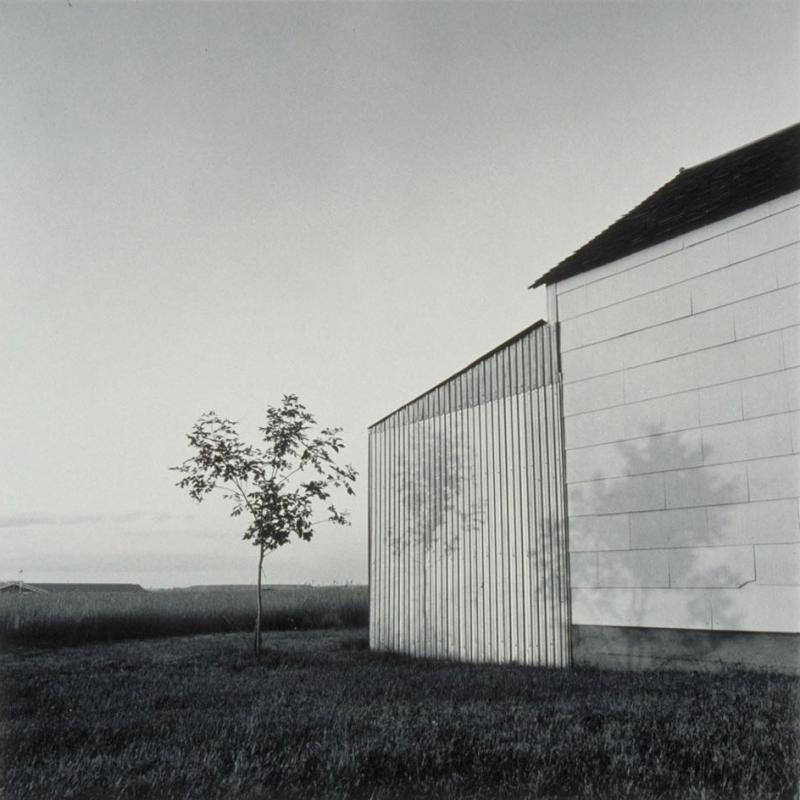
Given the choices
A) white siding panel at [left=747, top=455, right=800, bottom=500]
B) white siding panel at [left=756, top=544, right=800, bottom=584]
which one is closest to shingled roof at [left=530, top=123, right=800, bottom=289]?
white siding panel at [left=747, top=455, right=800, bottom=500]

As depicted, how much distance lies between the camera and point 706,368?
36.4ft

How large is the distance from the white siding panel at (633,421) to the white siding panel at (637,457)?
115mm

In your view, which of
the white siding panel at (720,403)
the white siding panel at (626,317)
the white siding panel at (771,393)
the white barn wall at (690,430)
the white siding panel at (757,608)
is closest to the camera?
the white siding panel at (757,608)

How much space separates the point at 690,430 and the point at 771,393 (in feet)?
4.25

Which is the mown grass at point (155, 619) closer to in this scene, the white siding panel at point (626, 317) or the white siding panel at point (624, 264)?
the white siding panel at point (626, 317)

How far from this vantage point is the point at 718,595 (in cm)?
1052

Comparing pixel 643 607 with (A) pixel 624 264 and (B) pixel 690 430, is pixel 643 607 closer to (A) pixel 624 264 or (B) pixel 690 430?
(B) pixel 690 430

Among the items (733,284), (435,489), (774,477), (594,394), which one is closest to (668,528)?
(774,477)

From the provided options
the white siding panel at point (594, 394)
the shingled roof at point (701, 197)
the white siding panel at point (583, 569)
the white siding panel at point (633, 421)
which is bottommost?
the white siding panel at point (583, 569)

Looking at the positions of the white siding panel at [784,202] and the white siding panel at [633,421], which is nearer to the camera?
the white siding panel at [784,202]

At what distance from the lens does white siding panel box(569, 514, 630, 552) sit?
39.1ft

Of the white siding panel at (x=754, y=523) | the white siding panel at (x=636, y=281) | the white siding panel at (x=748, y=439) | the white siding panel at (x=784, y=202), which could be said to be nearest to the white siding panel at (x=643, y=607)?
the white siding panel at (x=754, y=523)

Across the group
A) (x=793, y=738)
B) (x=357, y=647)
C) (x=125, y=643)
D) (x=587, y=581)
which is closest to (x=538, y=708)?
(x=793, y=738)

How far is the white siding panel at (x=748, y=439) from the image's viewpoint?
1005 cm
